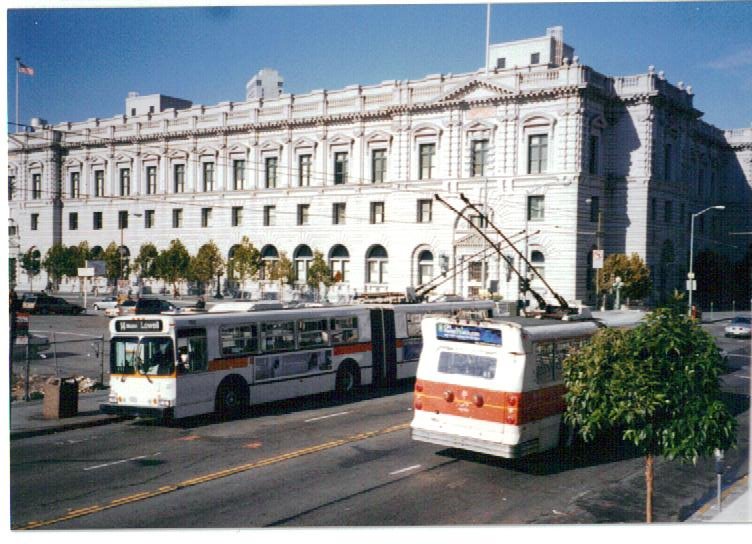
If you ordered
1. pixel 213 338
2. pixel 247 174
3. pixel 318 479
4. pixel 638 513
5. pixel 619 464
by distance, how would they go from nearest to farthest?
pixel 638 513
pixel 318 479
pixel 619 464
pixel 213 338
pixel 247 174

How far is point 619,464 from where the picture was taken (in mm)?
15711

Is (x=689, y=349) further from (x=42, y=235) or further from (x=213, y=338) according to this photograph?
(x=42, y=235)

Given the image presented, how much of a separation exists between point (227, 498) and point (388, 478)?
9.91 ft

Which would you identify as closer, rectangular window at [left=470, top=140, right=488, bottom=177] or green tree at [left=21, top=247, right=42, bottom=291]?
green tree at [left=21, top=247, right=42, bottom=291]

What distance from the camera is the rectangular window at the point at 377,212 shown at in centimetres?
5844

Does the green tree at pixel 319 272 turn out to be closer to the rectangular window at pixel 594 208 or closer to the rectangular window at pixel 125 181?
the rectangular window at pixel 125 181

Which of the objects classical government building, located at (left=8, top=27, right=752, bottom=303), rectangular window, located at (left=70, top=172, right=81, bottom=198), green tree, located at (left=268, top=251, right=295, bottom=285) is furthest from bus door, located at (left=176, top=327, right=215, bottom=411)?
rectangular window, located at (left=70, top=172, right=81, bottom=198)

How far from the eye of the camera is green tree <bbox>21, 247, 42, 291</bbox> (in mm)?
49909

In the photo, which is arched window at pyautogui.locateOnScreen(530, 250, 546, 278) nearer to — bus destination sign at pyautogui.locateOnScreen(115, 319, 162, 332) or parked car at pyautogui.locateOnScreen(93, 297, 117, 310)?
parked car at pyautogui.locateOnScreen(93, 297, 117, 310)

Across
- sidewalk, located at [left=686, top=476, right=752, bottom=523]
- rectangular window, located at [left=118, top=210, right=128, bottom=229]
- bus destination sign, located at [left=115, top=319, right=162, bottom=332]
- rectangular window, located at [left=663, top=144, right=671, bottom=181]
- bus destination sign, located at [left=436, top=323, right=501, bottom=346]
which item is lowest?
sidewalk, located at [left=686, top=476, right=752, bottom=523]

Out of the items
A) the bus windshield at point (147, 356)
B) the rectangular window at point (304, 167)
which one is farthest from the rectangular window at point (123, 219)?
the bus windshield at point (147, 356)

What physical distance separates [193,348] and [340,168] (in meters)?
41.7

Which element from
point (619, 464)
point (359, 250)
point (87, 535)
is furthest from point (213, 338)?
point (359, 250)

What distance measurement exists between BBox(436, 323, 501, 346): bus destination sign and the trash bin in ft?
34.1
